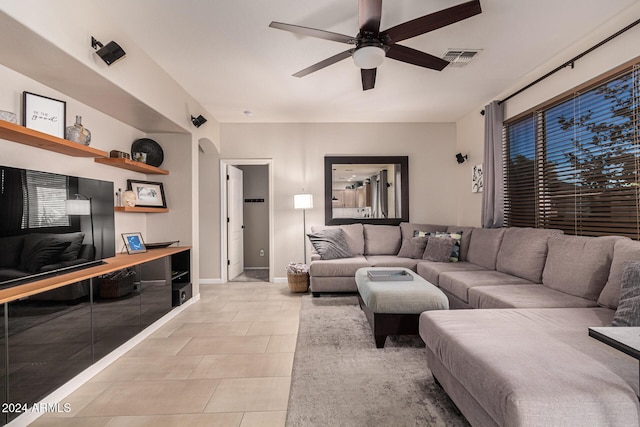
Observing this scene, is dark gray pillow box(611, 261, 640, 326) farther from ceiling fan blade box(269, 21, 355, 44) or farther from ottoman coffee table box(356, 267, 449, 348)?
ceiling fan blade box(269, 21, 355, 44)

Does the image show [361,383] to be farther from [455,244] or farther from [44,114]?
[44,114]

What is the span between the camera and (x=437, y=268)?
3.47m

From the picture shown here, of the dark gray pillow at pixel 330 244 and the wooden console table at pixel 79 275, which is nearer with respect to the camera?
the wooden console table at pixel 79 275

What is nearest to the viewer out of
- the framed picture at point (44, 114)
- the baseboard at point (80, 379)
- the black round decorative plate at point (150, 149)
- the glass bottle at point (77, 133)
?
the baseboard at point (80, 379)

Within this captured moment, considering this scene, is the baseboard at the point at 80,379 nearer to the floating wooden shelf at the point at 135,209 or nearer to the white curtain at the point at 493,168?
the floating wooden shelf at the point at 135,209

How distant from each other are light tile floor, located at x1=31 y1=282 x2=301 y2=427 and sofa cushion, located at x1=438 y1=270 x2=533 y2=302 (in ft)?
5.17

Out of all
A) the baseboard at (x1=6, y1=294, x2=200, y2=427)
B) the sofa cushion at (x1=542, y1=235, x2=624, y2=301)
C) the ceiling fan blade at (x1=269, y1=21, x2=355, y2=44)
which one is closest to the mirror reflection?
the sofa cushion at (x1=542, y1=235, x2=624, y2=301)

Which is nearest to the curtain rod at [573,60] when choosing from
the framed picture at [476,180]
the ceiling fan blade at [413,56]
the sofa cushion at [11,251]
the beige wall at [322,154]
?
the framed picture at [476,180]

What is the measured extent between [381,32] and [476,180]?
10.2 ft

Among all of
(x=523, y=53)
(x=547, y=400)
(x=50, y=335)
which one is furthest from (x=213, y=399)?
(x=523, y=53)

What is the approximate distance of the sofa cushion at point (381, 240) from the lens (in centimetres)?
466

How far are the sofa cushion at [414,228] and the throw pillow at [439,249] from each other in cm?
47

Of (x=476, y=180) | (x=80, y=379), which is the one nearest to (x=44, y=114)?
(x=80, y=379)

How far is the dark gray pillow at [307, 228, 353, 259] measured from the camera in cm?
424
